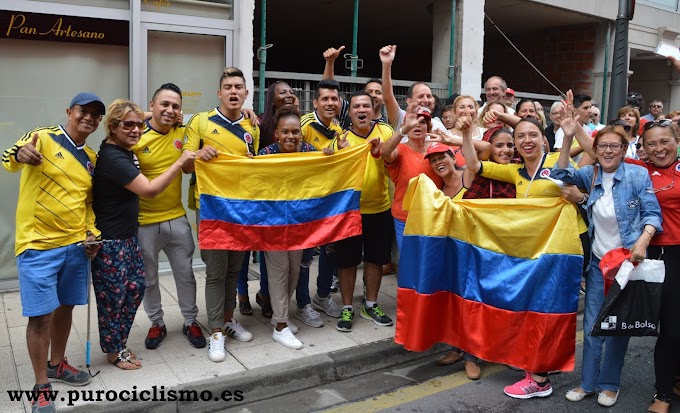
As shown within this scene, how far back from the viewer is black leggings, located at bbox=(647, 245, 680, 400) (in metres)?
4.12

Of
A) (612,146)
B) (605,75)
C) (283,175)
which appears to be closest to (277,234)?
(283,175)

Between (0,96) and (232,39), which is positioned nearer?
(0,96)

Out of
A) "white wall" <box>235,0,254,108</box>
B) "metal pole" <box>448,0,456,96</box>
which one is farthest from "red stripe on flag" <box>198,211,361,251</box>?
"metal pole" <box>448,0,456,96</box>

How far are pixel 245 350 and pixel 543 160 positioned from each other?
2768 millimetres

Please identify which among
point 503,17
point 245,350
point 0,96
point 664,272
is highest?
point 503,17

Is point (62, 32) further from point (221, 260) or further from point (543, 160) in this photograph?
point (543, 160)

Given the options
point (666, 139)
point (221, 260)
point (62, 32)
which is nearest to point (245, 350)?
point (221, 260)

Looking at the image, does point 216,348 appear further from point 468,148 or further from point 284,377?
point 468,148

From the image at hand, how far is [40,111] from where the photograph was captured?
6402 mm

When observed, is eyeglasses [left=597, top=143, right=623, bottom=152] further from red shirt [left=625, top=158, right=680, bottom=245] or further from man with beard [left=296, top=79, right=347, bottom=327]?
man with beard [left=296, top=79, right=347, bottom=327]

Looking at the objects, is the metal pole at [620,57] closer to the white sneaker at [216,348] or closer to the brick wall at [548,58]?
the brick wall at [548,58]

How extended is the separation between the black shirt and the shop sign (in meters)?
2.73

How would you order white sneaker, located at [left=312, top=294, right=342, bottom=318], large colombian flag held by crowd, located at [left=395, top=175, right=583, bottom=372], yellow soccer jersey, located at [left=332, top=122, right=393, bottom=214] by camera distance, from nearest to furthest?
large colombian flag held by crowd, located at [left=395, top=175, right=583, bottom=372] → yellow soccer jersey, located at [left=332, top=122, right=393, bottom=214] → white sneaker, located at [left=312, top=294, right=342, bottom=318]

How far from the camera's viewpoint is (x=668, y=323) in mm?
4133
